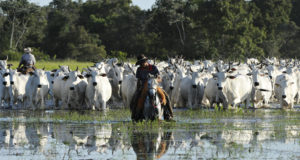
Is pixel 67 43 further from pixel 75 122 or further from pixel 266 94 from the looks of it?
pixel 75 122

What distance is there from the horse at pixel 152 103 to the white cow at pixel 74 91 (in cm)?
772

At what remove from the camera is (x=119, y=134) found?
1318 centimetres

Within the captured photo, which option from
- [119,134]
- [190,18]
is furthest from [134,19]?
[119,134]

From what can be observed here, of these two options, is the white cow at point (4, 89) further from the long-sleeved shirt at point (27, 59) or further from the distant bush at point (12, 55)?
the distant bush at point (12, 55)

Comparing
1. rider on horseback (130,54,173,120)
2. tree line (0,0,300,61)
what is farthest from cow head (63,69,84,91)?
tree line (0,0,300,61)

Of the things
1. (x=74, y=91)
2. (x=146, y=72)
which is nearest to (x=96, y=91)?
(x=74, y=91)

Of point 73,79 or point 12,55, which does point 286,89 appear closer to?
point 73,79

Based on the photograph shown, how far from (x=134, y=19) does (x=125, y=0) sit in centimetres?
1525

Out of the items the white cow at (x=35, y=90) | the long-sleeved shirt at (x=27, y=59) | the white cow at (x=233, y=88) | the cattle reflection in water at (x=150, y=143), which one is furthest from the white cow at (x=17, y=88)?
the cattle reflection in water at (x=150, y=143)

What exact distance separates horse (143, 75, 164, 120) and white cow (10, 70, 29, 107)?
9201 mm

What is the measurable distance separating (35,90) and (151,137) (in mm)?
10602

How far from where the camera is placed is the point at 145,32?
67.0m

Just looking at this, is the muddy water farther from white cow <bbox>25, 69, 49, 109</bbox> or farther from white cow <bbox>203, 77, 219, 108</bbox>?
white cow <bbox>203, 77, 219, 108</bbox>

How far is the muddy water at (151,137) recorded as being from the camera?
10391mm
